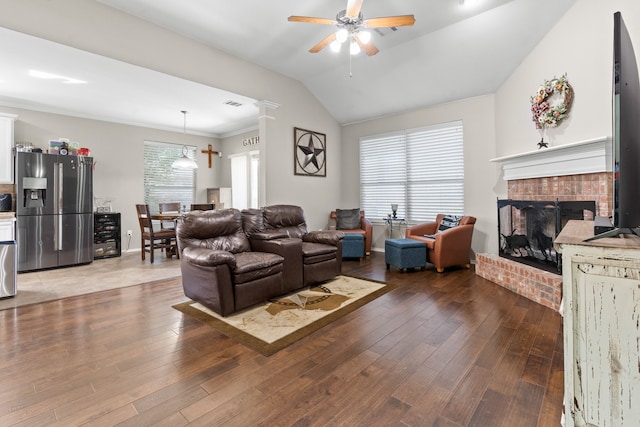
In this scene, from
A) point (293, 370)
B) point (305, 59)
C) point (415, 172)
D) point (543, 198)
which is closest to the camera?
point (293, 370)

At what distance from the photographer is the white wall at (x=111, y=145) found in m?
5.21

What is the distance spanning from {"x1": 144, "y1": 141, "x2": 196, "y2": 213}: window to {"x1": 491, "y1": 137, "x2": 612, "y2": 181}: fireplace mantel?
21.5ft

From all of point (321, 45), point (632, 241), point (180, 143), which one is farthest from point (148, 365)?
point (180, 143)

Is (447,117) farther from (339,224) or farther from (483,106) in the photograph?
(339,224)

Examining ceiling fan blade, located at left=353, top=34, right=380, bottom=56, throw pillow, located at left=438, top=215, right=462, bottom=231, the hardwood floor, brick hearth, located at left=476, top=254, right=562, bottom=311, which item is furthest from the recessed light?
brick hearth, located at left=476, top=254, right=562, bottom=311

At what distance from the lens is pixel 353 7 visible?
2.66 m

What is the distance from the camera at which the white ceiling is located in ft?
10.8

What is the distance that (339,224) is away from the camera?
5.59 meters

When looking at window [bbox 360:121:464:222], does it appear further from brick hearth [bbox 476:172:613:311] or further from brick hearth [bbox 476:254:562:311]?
brick hearth [bbox 476:254:562:311]

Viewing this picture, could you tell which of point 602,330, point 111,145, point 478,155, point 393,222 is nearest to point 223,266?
point 602,330

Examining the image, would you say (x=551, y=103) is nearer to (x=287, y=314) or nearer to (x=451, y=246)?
(x=451, y=246)

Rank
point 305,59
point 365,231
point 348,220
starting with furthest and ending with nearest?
point 348,220, point 365,231, point 305,59

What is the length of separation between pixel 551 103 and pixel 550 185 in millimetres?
939

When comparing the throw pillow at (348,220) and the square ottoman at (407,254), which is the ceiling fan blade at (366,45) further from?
the throw pillow at (348,220)
